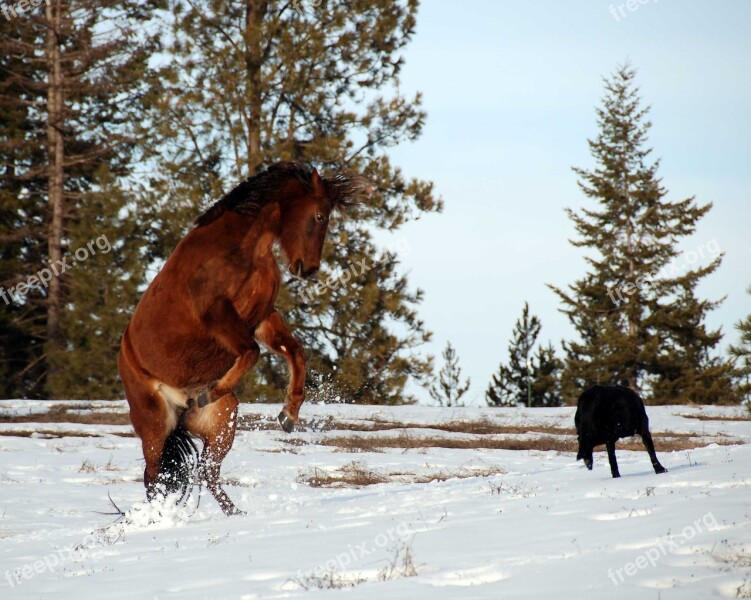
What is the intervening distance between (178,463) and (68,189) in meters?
26.6

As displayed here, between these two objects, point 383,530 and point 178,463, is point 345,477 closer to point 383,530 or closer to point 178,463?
point 178,463

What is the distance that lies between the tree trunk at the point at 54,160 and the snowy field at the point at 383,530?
17066 millimetres

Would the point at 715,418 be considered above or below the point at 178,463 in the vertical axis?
below

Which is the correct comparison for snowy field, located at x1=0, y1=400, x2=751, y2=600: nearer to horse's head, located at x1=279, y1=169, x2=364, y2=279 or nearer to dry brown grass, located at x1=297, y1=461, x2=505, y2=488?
dry brown grass, located at x1=297, y1=461, x2=505, y2=488

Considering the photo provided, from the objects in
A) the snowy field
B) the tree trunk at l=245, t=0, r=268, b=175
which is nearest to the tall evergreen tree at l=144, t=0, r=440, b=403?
the tree trunk at l=245, t=0, r=268, b=175

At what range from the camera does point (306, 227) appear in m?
6.81

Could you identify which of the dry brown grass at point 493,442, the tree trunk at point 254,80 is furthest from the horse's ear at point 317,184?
the tree trunk at point 254,80

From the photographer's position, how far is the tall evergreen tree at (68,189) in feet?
87.7

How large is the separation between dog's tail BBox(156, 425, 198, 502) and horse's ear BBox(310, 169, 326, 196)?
2.19 metres

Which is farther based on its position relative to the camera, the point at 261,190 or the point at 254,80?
the point at 254,80

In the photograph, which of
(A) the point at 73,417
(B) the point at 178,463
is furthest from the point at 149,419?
(A) the point at 73,417

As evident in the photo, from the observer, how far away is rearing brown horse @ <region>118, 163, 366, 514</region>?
6680 millimetres

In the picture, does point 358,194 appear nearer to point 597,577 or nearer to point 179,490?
point 179,490

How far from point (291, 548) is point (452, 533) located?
0.91 meters
